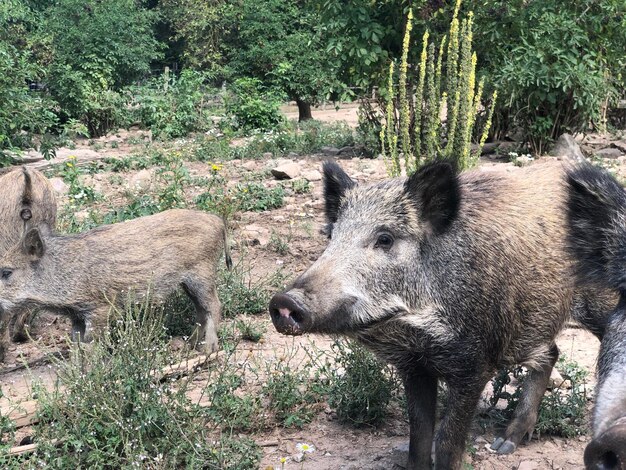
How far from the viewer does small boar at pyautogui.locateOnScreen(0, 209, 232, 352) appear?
17.1 feet

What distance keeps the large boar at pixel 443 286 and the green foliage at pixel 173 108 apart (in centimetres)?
1042

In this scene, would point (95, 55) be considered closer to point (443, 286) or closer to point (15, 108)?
point (15, 108)

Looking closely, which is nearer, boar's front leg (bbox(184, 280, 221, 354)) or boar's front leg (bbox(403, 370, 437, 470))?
boar's front leg (bbox(403, 370, 437, 470))

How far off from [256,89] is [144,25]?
17.0 ft

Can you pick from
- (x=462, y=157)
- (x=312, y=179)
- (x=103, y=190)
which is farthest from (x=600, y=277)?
(x=103, y=190)

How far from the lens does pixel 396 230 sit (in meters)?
3.55

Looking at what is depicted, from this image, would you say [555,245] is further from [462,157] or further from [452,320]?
[462,157]

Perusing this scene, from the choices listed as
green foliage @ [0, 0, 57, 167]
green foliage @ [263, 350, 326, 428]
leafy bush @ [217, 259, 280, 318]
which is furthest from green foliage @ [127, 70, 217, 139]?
green foliage @ [263, 350, 326, 428]

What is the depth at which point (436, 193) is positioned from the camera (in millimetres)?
3551

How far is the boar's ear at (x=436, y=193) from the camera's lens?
3541mm

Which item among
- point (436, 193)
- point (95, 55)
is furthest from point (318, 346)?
point (95, 55)

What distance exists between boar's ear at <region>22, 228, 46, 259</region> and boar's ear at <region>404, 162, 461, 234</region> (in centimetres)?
281

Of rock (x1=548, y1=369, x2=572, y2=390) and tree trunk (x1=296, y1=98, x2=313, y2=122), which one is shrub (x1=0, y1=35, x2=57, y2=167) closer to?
rock (x1=548, y1=369, x2=572, y2=390)

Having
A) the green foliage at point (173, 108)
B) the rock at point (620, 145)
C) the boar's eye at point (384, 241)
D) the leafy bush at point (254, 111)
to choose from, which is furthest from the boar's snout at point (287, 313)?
the leafy bush at point (254, 111)
